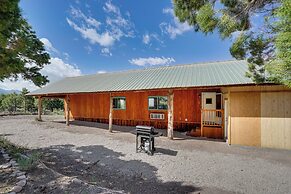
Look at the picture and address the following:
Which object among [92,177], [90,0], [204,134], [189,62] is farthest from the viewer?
[189,62]

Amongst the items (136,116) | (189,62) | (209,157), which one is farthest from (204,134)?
(189,62)

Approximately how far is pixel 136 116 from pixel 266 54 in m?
9.83

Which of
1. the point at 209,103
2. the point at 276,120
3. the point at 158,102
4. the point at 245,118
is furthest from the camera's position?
the point at 158,102

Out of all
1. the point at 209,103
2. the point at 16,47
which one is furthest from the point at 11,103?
the point at 209,103

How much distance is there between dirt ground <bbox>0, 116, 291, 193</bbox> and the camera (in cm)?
402

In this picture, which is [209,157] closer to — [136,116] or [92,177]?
[92,177]

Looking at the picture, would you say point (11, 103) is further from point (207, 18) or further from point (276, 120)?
point (276, 120)

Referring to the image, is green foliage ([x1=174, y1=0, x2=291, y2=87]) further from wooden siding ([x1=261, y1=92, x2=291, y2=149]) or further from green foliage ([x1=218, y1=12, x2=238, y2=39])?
wooden siding ([x1=261, y1=92, x2=291, y2=149])

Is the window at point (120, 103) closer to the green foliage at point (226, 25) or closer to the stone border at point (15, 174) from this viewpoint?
the stone border at point (15, 174)

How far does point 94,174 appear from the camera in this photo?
16.1 ft

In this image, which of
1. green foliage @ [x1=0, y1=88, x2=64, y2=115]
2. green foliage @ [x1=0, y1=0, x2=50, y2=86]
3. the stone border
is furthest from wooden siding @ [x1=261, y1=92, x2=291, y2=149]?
green foliage @ [x1=0, y1=88, x2=64, y2=115]

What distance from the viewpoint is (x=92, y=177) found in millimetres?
4680

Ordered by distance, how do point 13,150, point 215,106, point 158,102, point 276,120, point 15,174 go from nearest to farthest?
1. point 15,174
2. point 13,150
3. point 276,120
4. point 215,106
5. point 158,102

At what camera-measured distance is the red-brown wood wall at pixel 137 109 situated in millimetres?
11492
